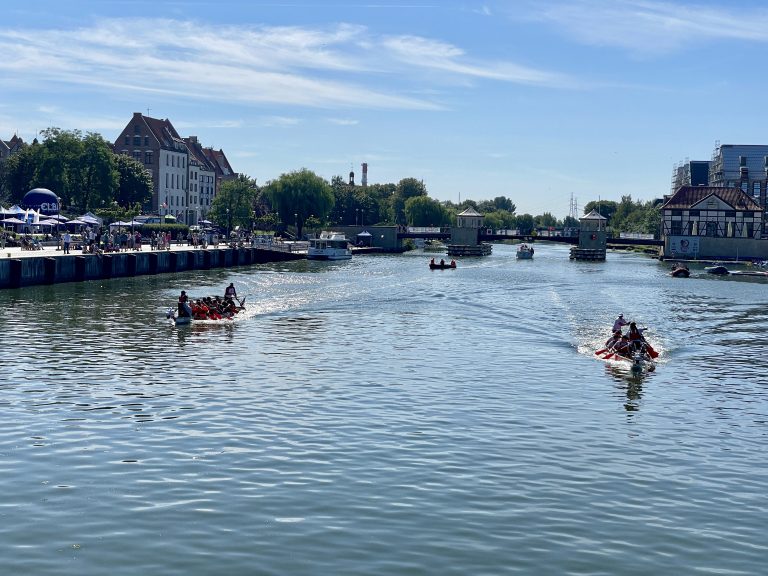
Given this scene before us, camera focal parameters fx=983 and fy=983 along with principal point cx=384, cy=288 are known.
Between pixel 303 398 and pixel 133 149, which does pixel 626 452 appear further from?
pixel 133 149

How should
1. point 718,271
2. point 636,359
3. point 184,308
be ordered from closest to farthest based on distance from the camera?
point 636,359 < point 184,308 < point 718,271

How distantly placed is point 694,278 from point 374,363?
298 feet

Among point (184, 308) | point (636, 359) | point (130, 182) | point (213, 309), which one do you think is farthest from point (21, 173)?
point (636, 359)

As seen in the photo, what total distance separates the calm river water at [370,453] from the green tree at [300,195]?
5080 inches

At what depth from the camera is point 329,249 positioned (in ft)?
481

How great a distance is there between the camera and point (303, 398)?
3275 centimetres

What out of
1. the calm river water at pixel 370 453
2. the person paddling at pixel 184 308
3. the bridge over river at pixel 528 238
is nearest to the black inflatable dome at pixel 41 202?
the calm river water at pixel 370 453

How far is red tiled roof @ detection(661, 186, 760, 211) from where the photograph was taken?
176250mm

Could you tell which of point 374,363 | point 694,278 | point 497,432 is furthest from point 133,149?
point 497,432

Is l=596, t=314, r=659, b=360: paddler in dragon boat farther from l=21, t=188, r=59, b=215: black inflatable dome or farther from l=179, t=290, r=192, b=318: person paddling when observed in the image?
l=21, t=188, r=59, b=215: black inflatable dome

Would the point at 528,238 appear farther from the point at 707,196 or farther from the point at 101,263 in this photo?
the point at 101,263

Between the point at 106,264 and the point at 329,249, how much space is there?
61172 mm

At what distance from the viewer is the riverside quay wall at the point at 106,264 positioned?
71.6 m

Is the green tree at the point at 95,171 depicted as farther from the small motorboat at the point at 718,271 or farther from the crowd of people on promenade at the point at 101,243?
the small motorboat at the point at 718,271
